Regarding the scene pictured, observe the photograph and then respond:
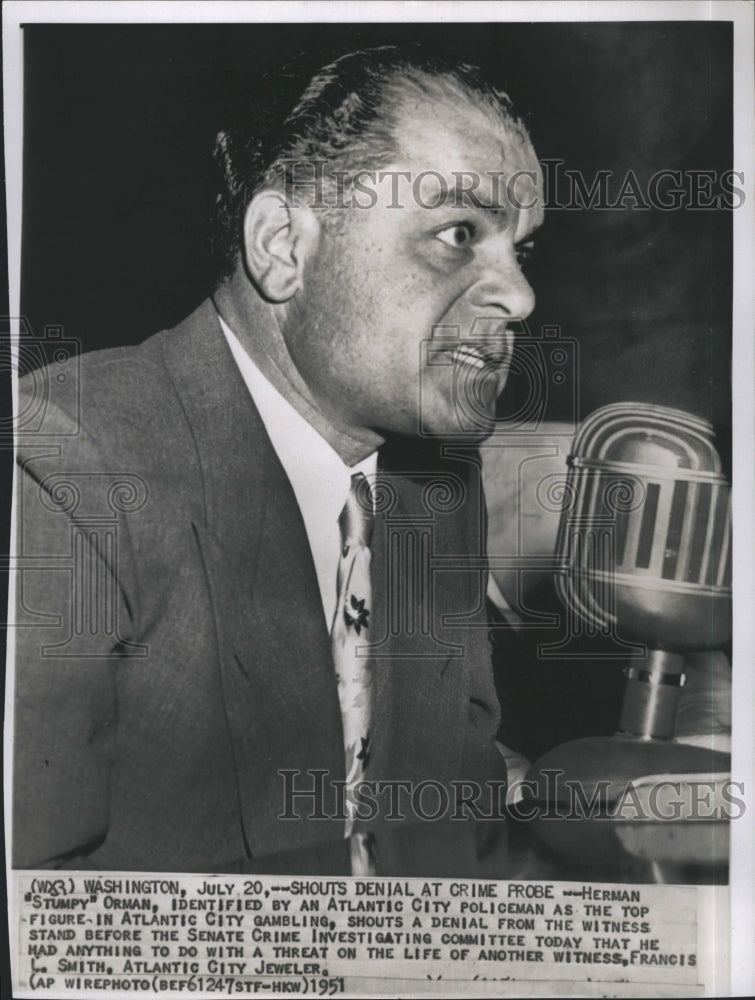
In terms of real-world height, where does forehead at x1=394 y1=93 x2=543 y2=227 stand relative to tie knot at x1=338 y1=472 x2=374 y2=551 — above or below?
above

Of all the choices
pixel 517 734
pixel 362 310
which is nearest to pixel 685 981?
pixel 517 734

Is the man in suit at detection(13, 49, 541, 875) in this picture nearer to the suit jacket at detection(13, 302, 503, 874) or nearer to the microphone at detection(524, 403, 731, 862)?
the suit jacket at detection(13, 302, 503, 874)

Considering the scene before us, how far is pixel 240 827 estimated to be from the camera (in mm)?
1073

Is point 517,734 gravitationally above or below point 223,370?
below

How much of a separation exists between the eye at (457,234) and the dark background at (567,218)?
87 mm

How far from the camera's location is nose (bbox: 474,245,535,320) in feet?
3.54

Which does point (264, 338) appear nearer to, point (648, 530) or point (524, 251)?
point (524, 251)

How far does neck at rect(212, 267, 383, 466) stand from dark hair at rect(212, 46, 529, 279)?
27mm

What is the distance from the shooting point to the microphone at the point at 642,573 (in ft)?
3.59

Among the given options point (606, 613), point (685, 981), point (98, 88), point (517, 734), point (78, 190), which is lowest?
→ point (685, 981)

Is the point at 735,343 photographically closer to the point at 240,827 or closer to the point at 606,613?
the point at 606,613

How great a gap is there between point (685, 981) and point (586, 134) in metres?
0.99
